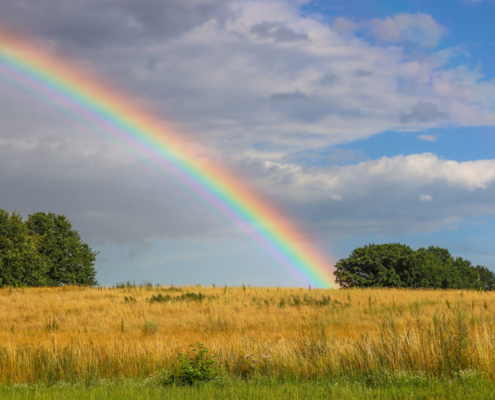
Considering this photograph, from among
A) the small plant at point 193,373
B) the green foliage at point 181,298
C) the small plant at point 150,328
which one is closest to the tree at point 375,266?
the green foliage at point 181,298

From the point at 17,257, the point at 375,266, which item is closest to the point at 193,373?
the point at 17,257

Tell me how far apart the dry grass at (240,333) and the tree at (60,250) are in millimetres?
14838

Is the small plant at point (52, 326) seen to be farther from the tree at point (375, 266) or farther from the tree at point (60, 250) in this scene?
the tree at point (375, 266)

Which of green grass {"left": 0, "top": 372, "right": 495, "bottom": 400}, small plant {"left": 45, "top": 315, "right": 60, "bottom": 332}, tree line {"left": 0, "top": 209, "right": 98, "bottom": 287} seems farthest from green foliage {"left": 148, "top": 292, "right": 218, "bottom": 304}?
green grass {"left": 0, "top": 372, "right": 495, "bottom": 400}

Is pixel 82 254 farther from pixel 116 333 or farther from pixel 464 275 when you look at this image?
pixel 464 275

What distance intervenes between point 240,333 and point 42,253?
45.8m

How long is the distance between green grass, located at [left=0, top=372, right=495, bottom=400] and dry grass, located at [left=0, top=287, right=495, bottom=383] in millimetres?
736

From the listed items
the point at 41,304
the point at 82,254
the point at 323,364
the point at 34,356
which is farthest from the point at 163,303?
the point at 82,254

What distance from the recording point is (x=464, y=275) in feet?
297

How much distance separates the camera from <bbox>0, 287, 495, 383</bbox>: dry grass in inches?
464

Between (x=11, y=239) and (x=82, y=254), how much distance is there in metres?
11.0

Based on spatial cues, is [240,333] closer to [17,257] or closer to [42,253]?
[17,257]

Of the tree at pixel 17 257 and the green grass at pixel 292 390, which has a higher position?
the tree at pixel 17 257

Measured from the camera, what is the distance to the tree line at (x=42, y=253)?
50812 mm
